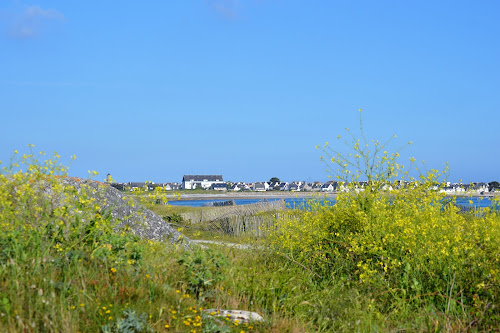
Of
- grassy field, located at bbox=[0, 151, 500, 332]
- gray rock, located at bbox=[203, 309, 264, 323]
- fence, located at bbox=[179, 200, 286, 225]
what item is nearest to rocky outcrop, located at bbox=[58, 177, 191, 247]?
grassy field, located at bbox=[0, 151, 500, 332]

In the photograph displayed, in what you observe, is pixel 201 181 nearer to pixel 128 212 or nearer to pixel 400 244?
pixel 128 212

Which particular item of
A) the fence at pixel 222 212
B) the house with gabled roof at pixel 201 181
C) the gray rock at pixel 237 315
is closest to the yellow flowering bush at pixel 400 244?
the gray rock at pixel 237 315

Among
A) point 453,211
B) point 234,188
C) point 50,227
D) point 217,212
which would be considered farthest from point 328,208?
point 234,188

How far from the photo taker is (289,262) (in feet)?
25.6

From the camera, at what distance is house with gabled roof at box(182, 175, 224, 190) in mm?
130125

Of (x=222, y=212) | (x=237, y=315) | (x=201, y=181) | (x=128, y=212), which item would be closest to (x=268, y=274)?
(x=237, y=315)

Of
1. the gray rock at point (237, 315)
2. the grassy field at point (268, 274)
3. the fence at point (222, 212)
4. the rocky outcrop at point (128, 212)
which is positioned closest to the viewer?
the grassy field at point (268, 274)

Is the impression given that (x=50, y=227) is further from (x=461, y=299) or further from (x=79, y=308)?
(x=461, y=299)

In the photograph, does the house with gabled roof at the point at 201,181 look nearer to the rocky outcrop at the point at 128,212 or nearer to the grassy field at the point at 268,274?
the rocky outcrop at the point at 128,212

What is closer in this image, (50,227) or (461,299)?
(50,227)

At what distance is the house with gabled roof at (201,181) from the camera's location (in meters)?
130

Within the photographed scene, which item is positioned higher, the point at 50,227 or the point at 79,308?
the point at 50,227

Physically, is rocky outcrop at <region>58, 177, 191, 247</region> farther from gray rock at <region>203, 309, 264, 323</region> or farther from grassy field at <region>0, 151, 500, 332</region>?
gray rock at <region>203, 309, 264, 323</region>

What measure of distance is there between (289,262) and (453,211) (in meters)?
2.69
